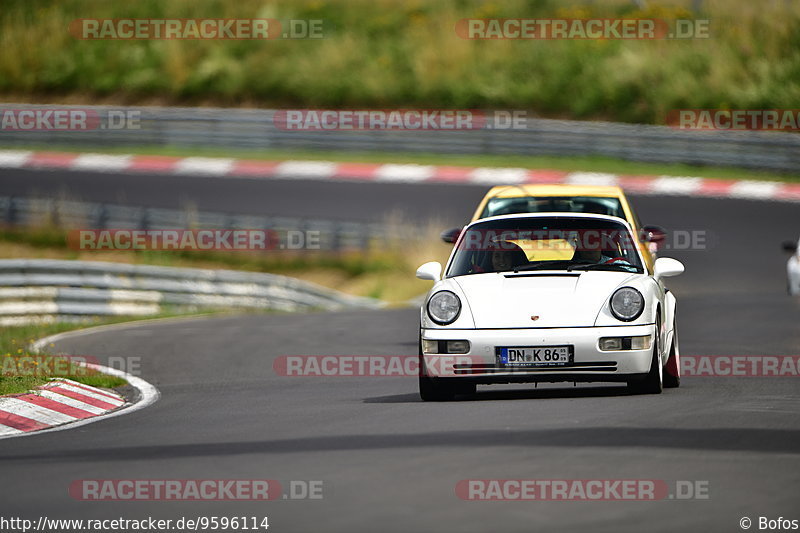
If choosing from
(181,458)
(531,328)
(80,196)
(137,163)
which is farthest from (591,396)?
(137,163)

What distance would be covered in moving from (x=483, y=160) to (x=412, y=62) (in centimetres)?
772

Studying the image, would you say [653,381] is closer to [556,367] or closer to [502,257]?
[556,367]

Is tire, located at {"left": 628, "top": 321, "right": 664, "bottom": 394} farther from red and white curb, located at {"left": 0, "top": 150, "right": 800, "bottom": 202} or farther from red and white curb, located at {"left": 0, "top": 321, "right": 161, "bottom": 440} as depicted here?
red and white curb, located at {"left": 0, "top": 150, "right": 800, "bottom": 202}

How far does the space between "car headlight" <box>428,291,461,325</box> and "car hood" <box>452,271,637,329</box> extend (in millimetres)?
94

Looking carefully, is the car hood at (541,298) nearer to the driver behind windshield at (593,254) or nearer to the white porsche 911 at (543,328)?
the white porsche 911 at (543,328)

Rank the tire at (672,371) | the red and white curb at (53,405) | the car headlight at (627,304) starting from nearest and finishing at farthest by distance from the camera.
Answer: the car headlight at (627,304) → the red and white curb at (53,405) → the tire at (672,371)

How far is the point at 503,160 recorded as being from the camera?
34.4 m

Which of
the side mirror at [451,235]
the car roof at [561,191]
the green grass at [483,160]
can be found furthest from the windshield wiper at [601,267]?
the green grass at [483,160]

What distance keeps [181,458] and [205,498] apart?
3.90 feet

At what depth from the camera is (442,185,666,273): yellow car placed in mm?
14578

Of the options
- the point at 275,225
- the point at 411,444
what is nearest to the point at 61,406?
the point at 411,444

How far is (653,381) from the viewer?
34.6 ft

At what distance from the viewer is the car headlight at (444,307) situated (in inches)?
408

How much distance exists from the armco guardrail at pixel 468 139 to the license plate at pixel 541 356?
22110mm
